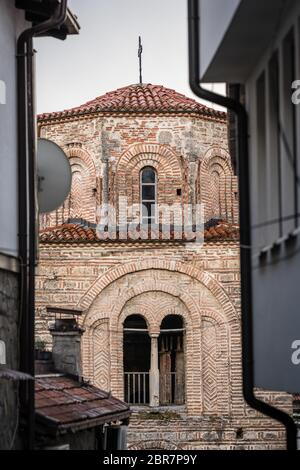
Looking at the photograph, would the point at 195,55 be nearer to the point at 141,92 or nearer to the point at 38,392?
the point at 38,392

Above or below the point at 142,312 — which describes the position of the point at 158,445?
below

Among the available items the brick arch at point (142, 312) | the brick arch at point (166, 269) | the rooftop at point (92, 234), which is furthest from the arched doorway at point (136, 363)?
the rooftop at point (92, 234)

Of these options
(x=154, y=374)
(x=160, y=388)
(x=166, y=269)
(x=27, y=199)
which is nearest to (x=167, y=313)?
(x=166, y=269)

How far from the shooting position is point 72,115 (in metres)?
34.6

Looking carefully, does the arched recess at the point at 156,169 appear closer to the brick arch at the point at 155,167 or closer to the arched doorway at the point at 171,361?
the brick arch at the point at 155,167

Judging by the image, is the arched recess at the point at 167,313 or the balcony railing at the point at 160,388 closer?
the arched recess at the point at 167,313

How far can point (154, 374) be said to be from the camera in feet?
104

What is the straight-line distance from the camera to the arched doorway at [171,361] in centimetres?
3198

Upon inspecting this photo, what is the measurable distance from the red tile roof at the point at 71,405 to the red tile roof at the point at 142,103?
1940 centimetres

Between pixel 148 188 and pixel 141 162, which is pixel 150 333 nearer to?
pixel 148 188

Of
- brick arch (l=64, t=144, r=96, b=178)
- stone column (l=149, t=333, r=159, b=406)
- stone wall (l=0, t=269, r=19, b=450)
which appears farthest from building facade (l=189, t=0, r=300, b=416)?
brick arch (l=64, t=144, r=96, b=178)

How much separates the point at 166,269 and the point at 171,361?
2.57 meters
